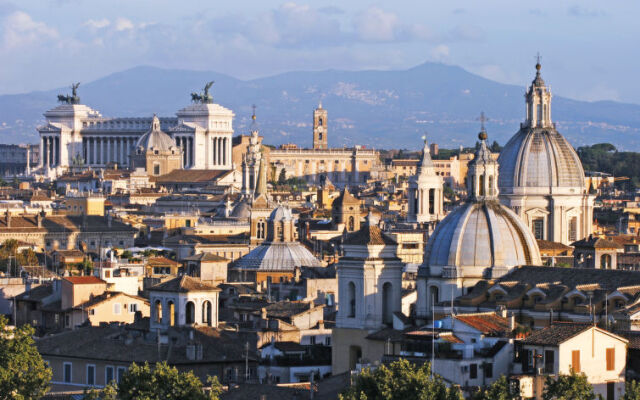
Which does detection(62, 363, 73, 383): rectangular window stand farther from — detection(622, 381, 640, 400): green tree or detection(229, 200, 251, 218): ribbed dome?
detection(229, 200, 251, 218): ribbed dome

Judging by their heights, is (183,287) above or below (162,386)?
above

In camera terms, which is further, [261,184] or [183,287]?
[261,184]

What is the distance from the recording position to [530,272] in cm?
4853

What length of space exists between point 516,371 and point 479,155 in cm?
1403

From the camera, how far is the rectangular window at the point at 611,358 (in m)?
38.7

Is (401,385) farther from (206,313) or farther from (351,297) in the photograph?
(206,313)

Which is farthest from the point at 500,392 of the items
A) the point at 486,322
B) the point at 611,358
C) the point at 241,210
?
the point at 241,210

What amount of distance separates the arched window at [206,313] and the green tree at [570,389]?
56.2 feet

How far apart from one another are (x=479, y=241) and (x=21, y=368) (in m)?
10.7

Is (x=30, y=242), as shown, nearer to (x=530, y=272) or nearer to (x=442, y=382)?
(x=530, y=272)

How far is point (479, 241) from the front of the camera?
1916 inches

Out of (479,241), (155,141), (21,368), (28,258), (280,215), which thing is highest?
(155,141)

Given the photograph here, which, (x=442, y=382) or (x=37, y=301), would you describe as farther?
(x=37, y=301)

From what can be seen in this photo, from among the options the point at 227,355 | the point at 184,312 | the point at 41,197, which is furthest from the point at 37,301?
the point at 41,197
